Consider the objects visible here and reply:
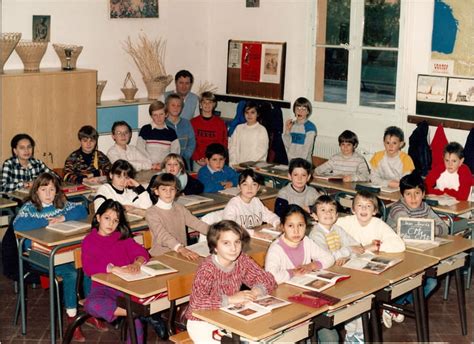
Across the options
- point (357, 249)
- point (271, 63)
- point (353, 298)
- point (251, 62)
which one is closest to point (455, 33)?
point (271, 63)

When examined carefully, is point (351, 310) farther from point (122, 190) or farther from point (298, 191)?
point (122, 190)

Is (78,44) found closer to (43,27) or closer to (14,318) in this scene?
(43,27)

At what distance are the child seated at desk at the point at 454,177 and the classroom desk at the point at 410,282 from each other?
2.19m

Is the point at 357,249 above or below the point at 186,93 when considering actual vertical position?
below

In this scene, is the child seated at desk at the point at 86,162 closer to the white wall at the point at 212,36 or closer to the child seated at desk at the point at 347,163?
the white wall at the point at 212,36

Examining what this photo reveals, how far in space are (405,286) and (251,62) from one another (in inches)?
252

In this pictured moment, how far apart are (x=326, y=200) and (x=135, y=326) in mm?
1715

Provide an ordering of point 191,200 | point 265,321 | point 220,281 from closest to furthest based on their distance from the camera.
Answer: point 265,321, point 220,281, point 191,200

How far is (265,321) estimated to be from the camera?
436 cm

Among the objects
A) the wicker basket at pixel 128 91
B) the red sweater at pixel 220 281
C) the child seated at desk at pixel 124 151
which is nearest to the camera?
the red sweater at pixel 220 281

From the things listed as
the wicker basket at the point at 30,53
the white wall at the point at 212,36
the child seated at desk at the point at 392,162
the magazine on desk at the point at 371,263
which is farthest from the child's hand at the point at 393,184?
the wicker basket at the point at 30,53

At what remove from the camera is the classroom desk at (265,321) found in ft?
13.8

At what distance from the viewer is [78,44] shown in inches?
404

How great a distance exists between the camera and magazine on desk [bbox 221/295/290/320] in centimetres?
443
